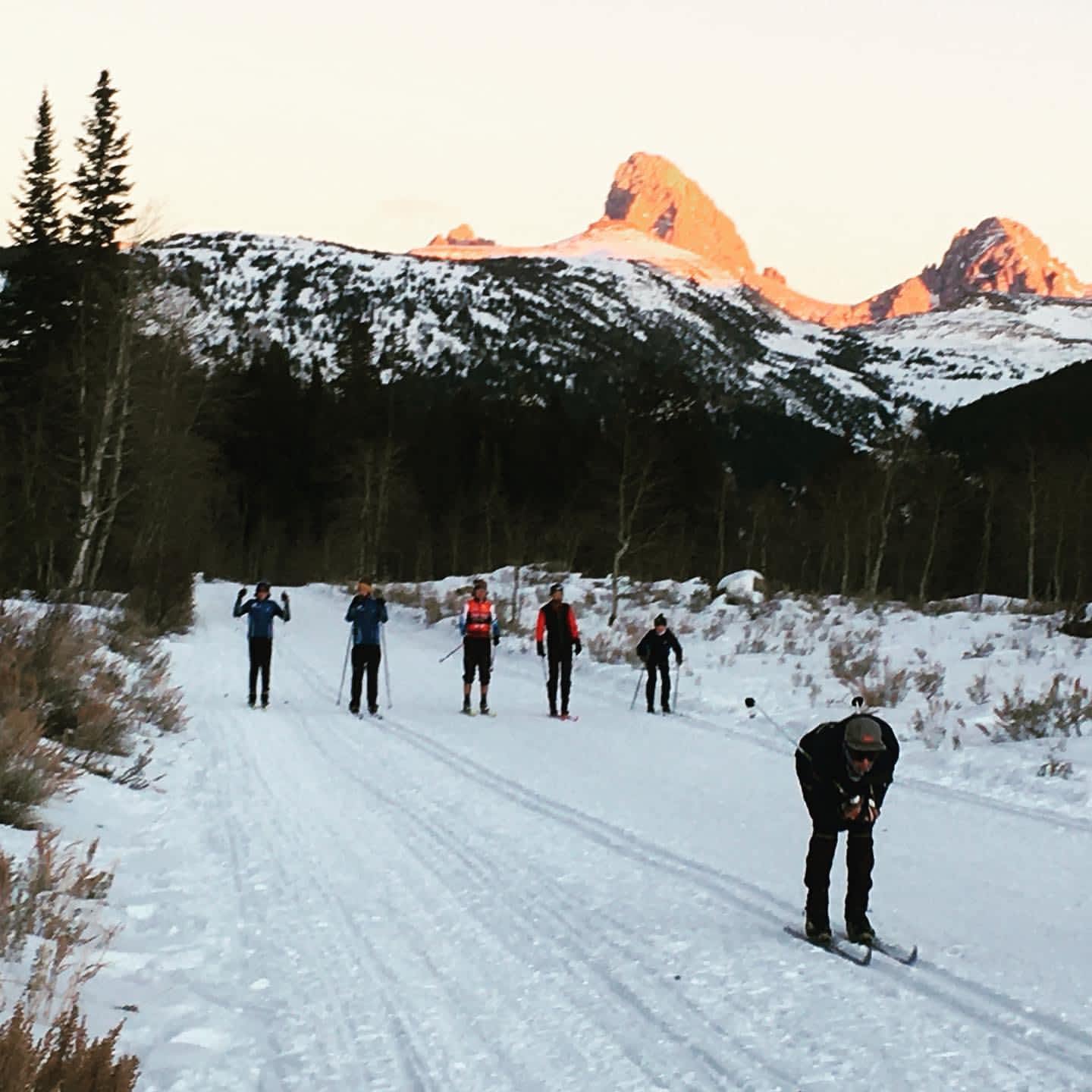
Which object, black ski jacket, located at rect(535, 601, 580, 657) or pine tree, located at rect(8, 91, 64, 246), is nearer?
black ski jacket, located at rect(535, 601, 580, 657)

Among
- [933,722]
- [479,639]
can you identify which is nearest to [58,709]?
[479,639]

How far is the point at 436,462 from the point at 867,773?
74.7 metres

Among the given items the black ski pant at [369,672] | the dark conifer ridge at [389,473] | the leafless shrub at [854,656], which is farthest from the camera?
the dark conifer ridge at [389,473]

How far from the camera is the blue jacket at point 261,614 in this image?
50.8 feet

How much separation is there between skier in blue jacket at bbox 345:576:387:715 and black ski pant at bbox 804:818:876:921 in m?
9.79

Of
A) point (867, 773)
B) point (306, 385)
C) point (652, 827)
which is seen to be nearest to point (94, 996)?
point (867, 773)

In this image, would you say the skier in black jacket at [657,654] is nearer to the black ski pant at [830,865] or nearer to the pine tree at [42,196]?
the black ski pant at [830,865]

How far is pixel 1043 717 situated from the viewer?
1255 centimetres

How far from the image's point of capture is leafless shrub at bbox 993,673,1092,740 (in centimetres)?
1227

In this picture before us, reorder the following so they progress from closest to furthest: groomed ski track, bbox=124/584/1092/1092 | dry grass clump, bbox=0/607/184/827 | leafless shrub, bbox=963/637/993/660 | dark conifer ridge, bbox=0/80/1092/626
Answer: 1. groomed ski track, bbox=124/584/1092/1092
2. dry grass clump, bbox=0/607/184/827
3. leafless shrub, bbox=963/637/993/660
4. dark conifer ridge, bbox=0/80/1092/626

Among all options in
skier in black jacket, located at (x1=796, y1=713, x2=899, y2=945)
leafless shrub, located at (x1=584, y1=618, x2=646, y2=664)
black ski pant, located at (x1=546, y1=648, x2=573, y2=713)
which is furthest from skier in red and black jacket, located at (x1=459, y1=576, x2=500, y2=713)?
skier in black jacket, located at (x1=796, y1=713, x2=899, y2=945)

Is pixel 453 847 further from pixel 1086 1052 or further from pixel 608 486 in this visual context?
pixel 608 486

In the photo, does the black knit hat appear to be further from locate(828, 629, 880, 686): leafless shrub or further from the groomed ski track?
locate(828, 629, 880, 686): leafless shrub

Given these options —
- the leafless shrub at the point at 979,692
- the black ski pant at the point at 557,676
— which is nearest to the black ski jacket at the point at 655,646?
the black ski pant at the point at 557,676
